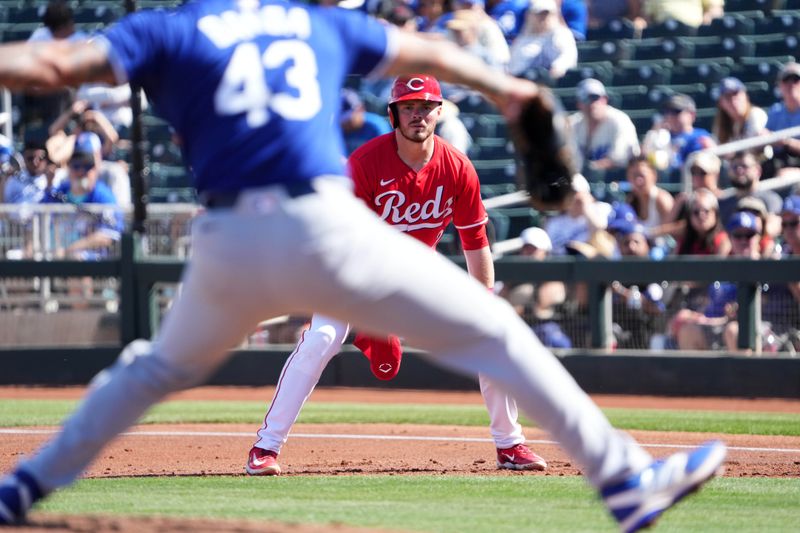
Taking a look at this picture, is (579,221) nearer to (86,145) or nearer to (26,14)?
(86,145)

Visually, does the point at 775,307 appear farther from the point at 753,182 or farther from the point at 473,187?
the point at 473,187

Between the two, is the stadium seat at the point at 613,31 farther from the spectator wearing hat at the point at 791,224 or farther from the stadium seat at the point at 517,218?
the spectator wearing hat at the point at 791,224

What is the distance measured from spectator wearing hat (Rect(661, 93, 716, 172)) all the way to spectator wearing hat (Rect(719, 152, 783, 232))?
1289 mm

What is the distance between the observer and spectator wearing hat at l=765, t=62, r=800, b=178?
12734 mm

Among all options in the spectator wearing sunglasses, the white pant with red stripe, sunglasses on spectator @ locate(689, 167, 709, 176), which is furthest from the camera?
the spectator wearing sunglasses

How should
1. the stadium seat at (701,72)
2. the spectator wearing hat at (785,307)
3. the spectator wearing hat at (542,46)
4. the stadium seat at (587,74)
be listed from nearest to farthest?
the spectator wearing hat at (785,307) < the spectator wearing hat at (542,46) < the stadium seat at (701,72) < the stadium seat at (587,74)

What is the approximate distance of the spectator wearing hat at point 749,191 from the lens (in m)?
12.0

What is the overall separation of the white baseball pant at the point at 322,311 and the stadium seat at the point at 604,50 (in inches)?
514

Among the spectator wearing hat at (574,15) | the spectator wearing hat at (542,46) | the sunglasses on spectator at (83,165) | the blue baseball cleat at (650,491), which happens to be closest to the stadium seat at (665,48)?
the spectator wearing hat at (574,15)

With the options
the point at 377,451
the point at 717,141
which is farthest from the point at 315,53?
the point at 717,141

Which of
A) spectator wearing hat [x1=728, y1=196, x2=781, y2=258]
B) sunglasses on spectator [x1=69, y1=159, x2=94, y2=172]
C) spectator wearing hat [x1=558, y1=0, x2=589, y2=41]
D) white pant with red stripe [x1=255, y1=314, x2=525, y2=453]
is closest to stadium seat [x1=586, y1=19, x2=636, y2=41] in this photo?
spectator wearing hat [x1=558, y1=0, x2=589, y2=41]

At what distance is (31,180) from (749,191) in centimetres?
743

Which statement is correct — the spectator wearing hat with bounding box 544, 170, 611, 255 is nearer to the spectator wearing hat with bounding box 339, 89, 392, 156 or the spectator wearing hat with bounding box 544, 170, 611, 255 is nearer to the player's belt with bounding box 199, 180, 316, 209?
the spectator wearing hat with bounding box 339, 89, 392, 156

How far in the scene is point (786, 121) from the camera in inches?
522
